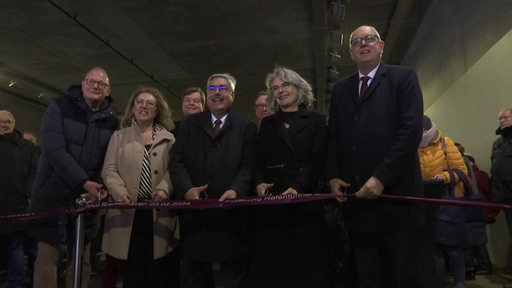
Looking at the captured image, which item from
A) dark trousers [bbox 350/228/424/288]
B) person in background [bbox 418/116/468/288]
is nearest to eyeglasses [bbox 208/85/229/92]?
dark trousers [bbox 350/228/424/288]

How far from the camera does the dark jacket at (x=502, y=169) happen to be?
4.09 metres

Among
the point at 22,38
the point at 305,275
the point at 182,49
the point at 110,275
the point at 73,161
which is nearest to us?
the point at 305,275

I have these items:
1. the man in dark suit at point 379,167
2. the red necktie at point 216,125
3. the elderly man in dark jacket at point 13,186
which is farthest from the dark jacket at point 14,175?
the man in dark suit at point 379,167

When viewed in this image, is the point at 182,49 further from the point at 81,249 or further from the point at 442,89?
the point at 81,249

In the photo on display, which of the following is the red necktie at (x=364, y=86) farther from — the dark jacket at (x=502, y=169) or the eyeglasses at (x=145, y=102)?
the dark jacket at (x=502, y=169)

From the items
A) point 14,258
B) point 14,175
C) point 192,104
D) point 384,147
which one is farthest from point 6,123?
point 384,147

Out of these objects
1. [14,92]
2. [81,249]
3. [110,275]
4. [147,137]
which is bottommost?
[110,275]

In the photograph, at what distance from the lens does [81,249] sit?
246 cm

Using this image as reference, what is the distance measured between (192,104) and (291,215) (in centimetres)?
171

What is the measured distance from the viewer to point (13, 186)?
13.7ft

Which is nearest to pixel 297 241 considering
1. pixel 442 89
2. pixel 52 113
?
pixel 52 113

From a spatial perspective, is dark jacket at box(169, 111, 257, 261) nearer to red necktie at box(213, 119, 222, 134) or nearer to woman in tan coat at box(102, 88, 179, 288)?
red necktie at box(213, 119, 222, 134)

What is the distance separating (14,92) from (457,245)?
1074cm

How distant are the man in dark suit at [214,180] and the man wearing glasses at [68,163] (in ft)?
2.04
